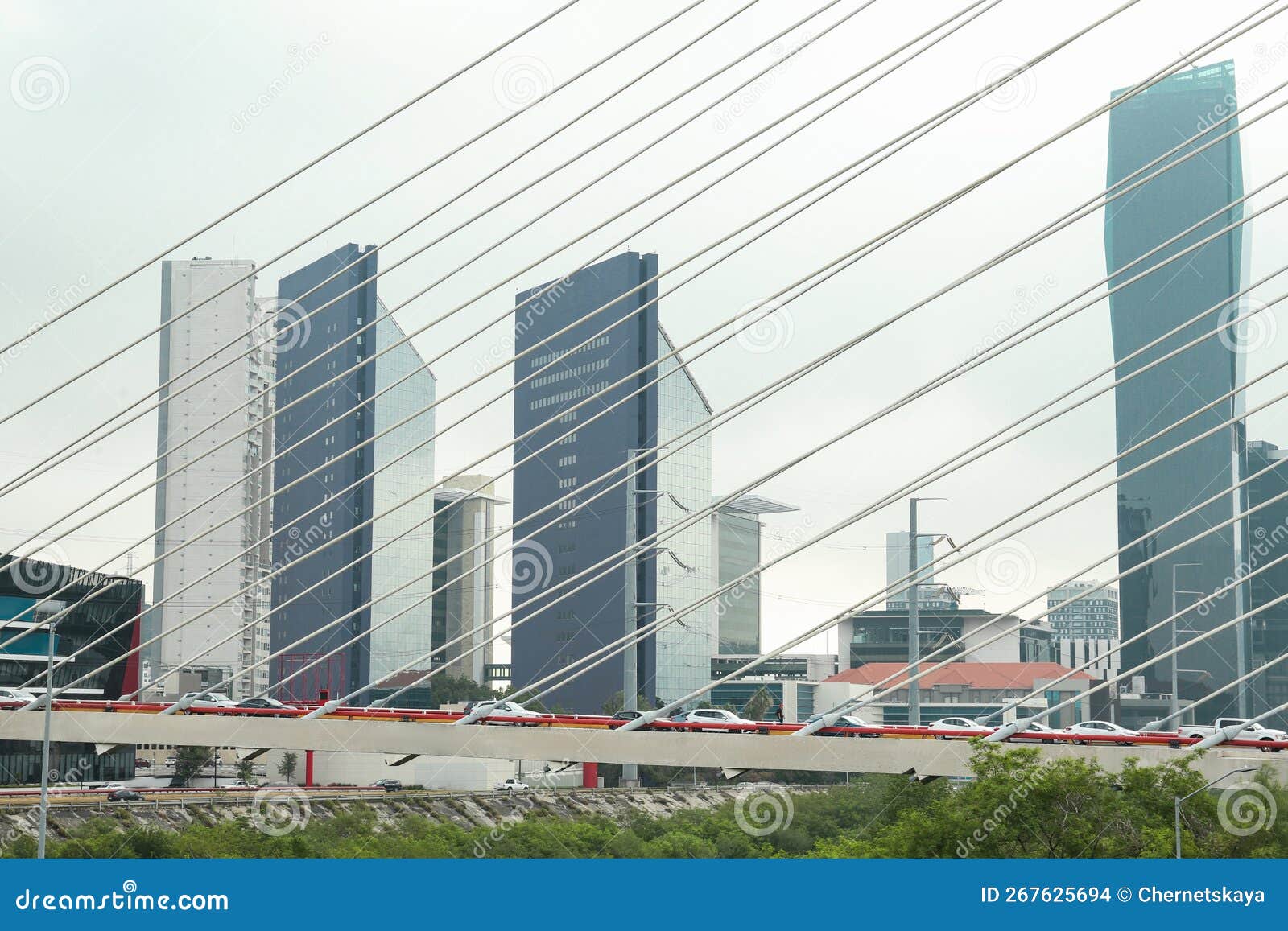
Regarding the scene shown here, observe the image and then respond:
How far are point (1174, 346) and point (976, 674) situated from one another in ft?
99.3

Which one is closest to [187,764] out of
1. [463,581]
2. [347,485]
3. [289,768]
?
[289,768]

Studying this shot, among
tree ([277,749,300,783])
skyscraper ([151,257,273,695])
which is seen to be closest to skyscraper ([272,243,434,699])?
skyscraper ([151,257,273,695])

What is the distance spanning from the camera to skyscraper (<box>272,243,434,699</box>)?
76625 millimetres

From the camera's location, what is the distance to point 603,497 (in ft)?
258

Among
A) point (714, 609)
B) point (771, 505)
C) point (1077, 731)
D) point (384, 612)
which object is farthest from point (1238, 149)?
point (1077, 731)

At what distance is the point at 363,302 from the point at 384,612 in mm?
21178

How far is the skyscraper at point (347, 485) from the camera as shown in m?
76.6

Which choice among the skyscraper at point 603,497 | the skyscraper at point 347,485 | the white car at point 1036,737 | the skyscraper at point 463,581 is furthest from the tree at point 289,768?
the skyscraper at point 463,581

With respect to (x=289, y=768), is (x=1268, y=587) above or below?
above

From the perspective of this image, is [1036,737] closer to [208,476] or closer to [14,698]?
[14,698]

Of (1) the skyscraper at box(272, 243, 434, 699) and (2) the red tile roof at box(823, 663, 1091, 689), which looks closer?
(2) the red tile roof at box(823, 663, 1091, 689)

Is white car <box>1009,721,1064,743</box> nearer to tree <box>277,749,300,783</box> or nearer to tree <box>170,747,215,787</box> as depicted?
tree <box>277,749,300,783</box>

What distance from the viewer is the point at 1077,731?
14961mm

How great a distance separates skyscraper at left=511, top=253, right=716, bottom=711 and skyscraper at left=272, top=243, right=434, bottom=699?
7.45 metres
